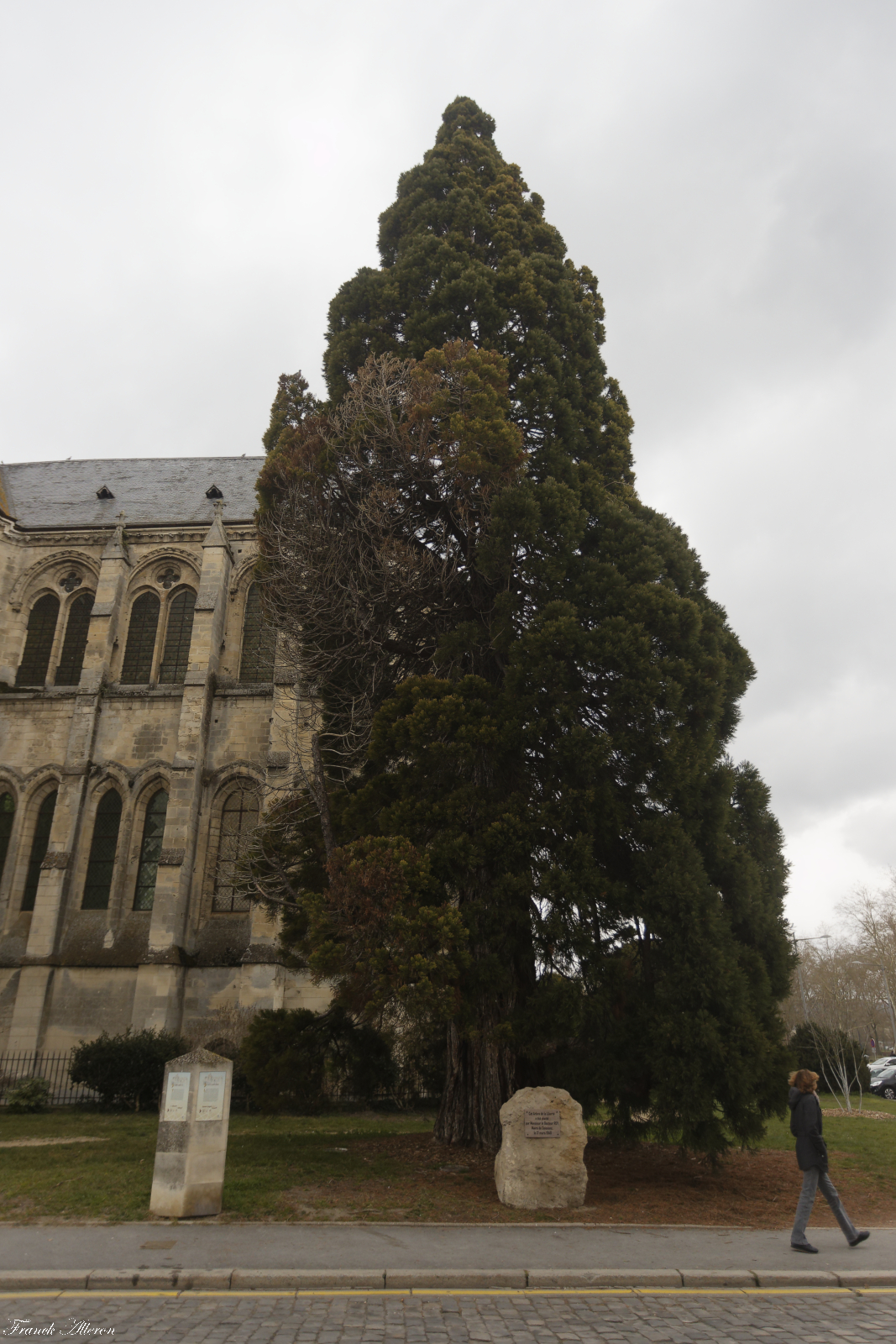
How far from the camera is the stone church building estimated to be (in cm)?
1927

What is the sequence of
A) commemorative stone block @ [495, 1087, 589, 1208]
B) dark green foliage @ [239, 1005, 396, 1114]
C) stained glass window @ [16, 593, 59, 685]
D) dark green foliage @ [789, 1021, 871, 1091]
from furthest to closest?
stained glass window @ [16, 593, 59, 685] < dark green foliage @ [789, 1021, 871, 1091] < dark green foliage @ [239, 1005, 396, 1114] < commemorative stone block @ [495, 1087, 589, 1208]

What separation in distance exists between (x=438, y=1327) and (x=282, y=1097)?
271 inches

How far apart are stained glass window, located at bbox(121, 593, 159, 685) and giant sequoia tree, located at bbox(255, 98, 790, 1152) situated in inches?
467

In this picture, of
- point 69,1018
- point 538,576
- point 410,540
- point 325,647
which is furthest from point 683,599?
point 69,1018

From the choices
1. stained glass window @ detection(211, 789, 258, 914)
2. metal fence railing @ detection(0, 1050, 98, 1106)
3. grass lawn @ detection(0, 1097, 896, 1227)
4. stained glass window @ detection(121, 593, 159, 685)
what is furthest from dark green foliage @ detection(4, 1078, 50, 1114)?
stained glass window @ detection(121, 593, 159, 685)

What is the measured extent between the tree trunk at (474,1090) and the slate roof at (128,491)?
59.2 feet

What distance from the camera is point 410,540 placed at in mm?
12250

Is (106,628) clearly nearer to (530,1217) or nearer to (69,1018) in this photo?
(69,1018)

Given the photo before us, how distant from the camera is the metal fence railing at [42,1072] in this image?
17750 mm

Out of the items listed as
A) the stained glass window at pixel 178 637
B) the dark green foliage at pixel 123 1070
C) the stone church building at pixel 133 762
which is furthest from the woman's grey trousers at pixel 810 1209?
the stained glass window at pixel 178 637

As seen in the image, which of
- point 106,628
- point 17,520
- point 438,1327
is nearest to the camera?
point 438,1327

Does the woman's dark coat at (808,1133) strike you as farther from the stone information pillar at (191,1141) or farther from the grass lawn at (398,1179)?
the stone information pillar at (191,1141)
